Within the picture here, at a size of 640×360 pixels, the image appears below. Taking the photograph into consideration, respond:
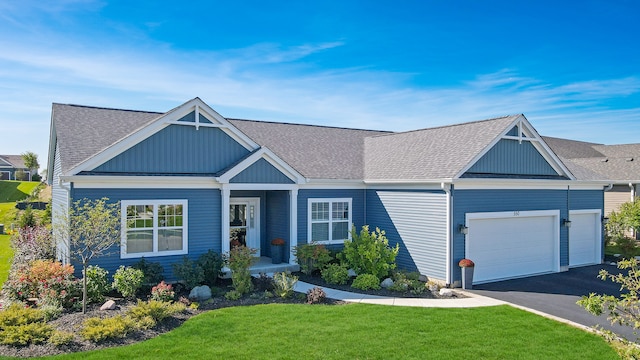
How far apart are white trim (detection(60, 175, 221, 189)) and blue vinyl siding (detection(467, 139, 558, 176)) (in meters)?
9.34

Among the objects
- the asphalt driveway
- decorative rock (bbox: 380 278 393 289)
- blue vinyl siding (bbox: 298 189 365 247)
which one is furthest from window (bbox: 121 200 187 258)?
the asphalt driveway

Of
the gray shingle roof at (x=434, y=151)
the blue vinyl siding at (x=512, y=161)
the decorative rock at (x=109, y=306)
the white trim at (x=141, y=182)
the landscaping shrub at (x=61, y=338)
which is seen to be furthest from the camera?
the blue vinyl siding at (x=512, y=161)

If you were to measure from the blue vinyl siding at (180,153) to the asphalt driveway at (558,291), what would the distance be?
31.8 feet

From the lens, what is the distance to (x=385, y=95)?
24109 millimetres

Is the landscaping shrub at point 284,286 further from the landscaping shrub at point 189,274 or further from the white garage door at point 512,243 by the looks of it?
the white garage door at point 512,243

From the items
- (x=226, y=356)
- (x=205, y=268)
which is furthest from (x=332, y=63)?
(x=226, y=356)

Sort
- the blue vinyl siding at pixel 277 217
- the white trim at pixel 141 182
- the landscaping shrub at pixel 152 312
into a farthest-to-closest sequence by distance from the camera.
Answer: the blue vinyl siding at pixel 277 217 → the white trim at pixel 141 182 → the landscaping shrub at pixel 152 312

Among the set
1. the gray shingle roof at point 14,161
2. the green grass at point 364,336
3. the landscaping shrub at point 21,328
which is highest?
the gray shingle roof at point 14,161

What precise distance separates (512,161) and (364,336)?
1061 centimetres

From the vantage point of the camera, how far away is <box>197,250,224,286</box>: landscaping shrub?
14.9m

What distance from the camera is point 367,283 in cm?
1492

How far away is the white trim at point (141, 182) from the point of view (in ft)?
45.4

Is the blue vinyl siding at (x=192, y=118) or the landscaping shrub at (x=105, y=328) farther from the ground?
the blue vinyl siding at (x=192, y=118)

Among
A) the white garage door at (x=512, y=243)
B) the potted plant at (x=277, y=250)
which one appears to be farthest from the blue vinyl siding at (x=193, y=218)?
the white garage door at (x=512, y=243)
